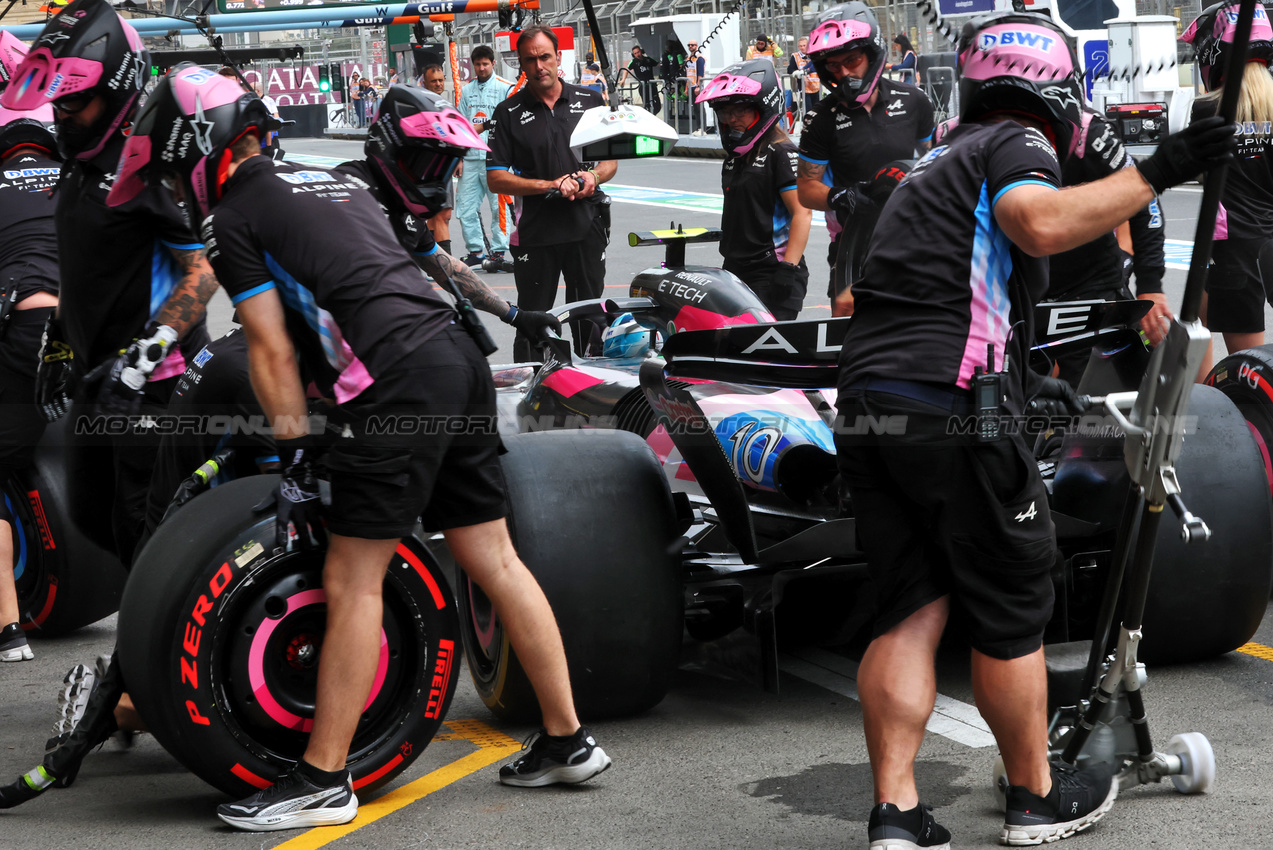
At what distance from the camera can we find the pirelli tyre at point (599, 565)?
13.4 feet

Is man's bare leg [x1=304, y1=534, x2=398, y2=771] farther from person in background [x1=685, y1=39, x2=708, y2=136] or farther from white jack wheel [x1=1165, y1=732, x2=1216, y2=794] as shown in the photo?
person in background [x1=685, y1=39, x2=708, y2=136]

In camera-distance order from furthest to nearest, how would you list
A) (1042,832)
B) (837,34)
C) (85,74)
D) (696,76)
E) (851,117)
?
(696,76) → (851,117) → (837,34) → (85,74) → (1042,832)

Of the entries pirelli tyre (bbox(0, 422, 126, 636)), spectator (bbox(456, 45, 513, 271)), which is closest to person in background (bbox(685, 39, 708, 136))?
spectator (bbox(456, 45, 513, 271))

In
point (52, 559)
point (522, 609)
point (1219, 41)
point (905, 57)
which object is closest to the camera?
point (522, 609)

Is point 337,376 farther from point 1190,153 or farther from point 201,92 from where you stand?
point 1190,153

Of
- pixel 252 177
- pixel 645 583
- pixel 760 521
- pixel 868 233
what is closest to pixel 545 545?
pixel 645 583

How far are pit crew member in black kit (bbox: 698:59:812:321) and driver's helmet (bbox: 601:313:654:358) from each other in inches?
66.9

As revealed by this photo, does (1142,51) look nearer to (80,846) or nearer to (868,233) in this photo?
(868,233)

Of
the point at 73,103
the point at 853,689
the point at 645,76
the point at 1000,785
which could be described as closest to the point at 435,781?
the point at 853,689

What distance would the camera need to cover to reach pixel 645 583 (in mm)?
4125

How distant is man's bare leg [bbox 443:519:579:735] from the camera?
3805mm

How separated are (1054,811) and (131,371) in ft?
9.15

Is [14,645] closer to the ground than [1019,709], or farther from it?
closer to the ground

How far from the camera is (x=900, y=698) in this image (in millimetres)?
3252
